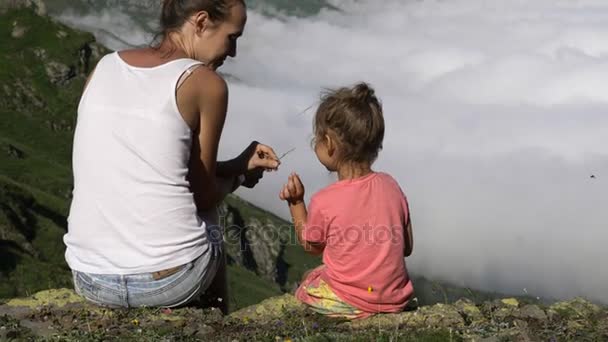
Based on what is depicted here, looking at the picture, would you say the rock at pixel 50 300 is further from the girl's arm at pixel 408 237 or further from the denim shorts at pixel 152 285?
the girl's arm at pixel 408 237

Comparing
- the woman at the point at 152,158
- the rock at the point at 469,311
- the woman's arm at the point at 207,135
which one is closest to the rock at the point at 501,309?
the rock at the point at 469,311

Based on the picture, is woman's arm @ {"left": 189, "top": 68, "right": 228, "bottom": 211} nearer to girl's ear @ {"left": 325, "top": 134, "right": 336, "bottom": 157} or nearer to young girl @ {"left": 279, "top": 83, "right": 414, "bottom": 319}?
young girl @ {"left": 279, "top": 83, "right": 414, "bottom": 319}

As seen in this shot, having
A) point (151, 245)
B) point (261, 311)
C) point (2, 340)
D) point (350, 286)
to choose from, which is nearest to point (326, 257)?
point (350, 286)

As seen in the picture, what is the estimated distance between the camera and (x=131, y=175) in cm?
965

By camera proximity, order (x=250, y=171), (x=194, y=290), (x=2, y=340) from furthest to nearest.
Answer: (x=250, y=171), (x=194, y=290), (x=2, y=340)

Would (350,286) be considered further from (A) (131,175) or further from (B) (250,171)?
(A) (131,175)

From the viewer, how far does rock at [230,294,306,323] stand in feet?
36.8

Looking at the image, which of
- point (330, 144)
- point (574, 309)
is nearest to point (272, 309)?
point (330, 144)

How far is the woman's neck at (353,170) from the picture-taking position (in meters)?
10.7

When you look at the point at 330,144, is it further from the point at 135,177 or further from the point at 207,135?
the point at 135,177

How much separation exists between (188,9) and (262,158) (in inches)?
90.7

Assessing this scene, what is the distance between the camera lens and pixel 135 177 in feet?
31.6

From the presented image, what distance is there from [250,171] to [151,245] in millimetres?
2147

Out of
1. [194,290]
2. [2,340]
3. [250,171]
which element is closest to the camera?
[2,340]
